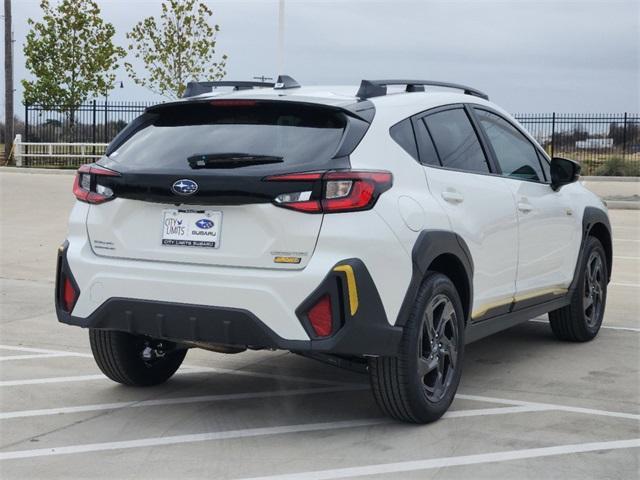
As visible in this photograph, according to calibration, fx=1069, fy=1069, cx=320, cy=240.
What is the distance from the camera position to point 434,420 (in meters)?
5.70

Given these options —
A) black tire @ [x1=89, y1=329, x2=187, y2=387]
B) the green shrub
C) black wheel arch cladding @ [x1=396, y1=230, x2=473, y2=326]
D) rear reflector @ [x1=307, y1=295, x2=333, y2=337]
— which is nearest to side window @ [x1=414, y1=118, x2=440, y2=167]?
black wheel arch cladding @ [x1=396, y1=230, x2=473, y2=326]

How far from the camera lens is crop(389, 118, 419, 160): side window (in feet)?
18.4

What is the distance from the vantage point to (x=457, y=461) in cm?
506

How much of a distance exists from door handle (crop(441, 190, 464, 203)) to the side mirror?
1.60 meters

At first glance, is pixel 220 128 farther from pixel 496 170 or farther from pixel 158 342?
pixel 496 170

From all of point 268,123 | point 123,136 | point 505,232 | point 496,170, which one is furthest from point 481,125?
point 123,136

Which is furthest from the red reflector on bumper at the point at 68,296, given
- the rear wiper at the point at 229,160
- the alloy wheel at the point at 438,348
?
the alloy wheel at the point at 438,348

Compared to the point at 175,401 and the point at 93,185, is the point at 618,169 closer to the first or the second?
the point at 175,401

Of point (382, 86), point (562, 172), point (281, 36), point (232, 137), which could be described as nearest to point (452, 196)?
point (382, 86)

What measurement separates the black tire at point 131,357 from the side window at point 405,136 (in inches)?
73.4

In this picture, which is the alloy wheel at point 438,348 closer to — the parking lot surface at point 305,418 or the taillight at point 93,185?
the parking lot surface at point 305,418

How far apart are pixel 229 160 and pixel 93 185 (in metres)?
0.84

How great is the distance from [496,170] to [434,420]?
1.80 meters

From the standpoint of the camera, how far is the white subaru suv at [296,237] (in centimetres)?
506
